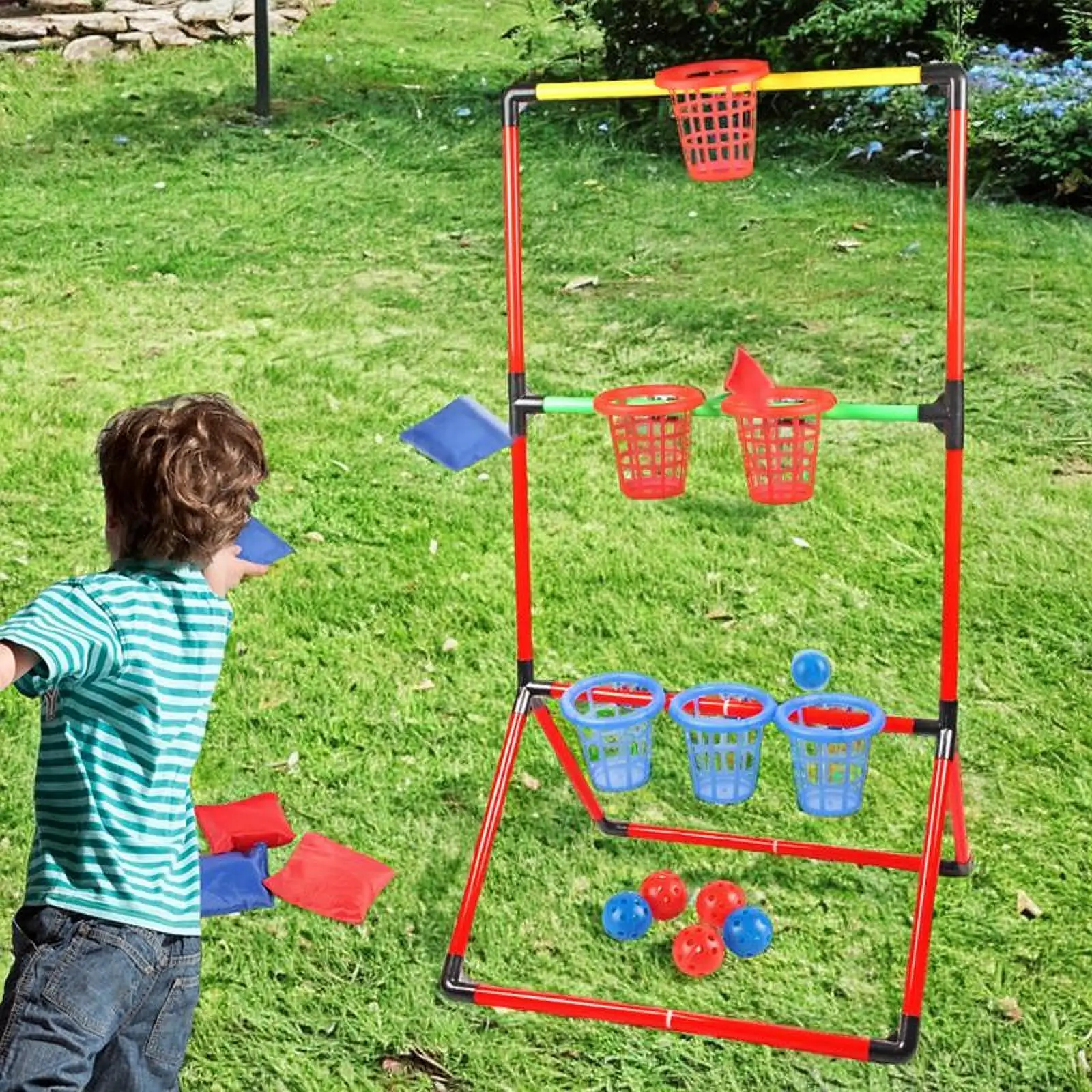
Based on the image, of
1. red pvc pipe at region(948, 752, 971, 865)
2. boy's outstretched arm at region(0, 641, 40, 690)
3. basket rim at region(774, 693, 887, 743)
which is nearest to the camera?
boy's outstretched arm at region(0, 641, 40, 690)

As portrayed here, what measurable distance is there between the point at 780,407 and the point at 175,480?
1.31m

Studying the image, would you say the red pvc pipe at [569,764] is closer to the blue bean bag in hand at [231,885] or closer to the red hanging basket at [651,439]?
the red hanging basket at [651,439]

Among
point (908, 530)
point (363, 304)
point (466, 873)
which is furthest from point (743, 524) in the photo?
point (363, 304)

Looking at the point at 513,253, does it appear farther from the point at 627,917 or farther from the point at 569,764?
the point at 627,917

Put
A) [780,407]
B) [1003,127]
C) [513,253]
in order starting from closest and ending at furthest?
[780,407] → [513,253] → [1003,127]

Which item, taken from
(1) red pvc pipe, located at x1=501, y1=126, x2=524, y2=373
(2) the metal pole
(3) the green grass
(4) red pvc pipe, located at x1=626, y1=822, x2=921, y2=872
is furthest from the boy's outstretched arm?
(2) the metal pole

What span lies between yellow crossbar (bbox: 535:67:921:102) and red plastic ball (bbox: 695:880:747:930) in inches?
65.3

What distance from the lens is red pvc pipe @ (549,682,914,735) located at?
376 centimetres

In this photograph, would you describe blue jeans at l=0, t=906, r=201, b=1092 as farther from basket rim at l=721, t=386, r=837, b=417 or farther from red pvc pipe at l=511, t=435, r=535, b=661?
basket rim at l=721, t=386, r=837, b=417

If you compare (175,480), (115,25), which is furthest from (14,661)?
(115,25)

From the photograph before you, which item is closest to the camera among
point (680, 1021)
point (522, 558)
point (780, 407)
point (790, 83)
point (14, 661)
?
point (14, 661)

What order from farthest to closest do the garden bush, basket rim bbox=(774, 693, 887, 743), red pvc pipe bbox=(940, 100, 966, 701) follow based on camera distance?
the garden bush
basket rim bbox=(774, 693, 887, 743)
red pvc pipe bbox=(940, 100, 966, 701)

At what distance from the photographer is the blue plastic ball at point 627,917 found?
3900mm

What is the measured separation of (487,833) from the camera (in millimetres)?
3770
